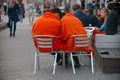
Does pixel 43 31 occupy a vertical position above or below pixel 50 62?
above

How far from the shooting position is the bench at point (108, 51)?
28.0 feet

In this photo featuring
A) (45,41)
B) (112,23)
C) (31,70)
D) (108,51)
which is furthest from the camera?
(112,23)

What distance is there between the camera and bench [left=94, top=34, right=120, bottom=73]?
854 centimetres

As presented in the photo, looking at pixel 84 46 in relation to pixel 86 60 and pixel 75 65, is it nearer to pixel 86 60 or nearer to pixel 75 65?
pixel 75 65

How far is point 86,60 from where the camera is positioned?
10.6m

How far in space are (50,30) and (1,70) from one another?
1.48 meters

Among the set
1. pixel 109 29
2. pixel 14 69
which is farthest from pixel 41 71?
pixel 109 29

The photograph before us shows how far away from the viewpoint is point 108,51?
31.9 ft

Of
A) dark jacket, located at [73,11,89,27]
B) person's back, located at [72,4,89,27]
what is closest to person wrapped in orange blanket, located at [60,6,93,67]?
person's back, located at [72,4,89,27]

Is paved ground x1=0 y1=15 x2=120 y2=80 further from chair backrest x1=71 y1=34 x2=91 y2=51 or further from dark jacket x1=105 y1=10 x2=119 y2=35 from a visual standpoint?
dark jacket x1=105 y1=10 x2=119 y2=35

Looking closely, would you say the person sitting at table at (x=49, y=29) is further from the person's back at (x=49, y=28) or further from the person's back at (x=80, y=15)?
the person's back at (x=80, y=15)

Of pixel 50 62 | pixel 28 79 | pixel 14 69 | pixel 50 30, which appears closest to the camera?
pixel 28 79

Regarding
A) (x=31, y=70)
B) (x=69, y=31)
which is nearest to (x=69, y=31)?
(x=69, y=31)

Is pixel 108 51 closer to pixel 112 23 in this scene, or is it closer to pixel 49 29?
pixel 112 23
